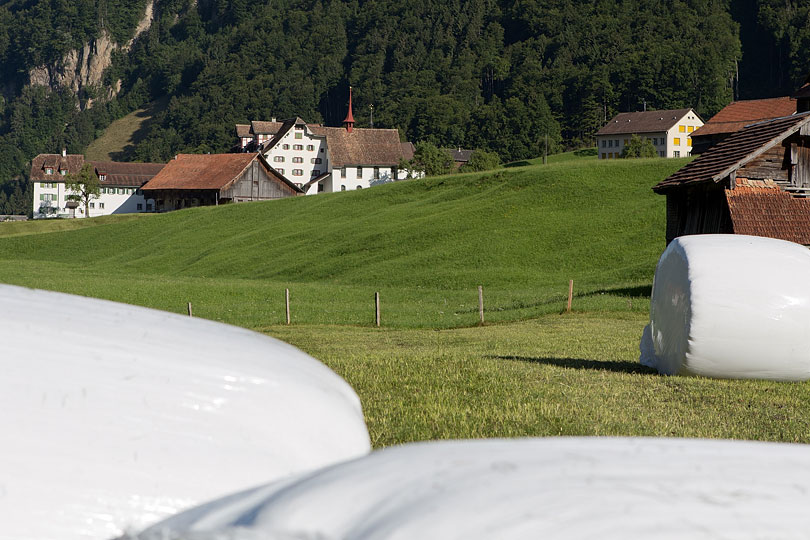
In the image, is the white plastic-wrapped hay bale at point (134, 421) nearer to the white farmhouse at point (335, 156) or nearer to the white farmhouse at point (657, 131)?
the white farmhouse at point (335, 156)

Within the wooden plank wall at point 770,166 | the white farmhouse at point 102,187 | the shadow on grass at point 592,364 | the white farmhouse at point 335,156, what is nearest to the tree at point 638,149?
the white farmhouse at point 335,156

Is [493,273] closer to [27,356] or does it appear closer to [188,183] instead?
[27,356]

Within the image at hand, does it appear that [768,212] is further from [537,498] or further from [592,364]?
[537,498]

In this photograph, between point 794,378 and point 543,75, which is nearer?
point 794,378

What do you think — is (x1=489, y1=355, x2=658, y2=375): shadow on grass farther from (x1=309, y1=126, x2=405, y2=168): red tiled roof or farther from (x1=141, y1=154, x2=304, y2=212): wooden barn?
(x1=309, y1=126, x2=405, y2=168): red tiled roof

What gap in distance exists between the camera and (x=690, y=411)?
9.55 m

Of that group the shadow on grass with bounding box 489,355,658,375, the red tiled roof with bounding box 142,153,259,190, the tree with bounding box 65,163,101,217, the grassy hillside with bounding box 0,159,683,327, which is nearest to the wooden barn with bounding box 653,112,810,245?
the grassy hillside with bounding box 0,159,683,327

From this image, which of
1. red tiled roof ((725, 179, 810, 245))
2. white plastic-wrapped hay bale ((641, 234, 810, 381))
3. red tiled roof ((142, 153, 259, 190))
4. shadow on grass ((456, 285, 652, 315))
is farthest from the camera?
red tiled roof ((142, 153, 259, 190))

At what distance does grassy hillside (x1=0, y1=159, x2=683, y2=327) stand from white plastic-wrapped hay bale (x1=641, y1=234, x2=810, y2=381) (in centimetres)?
1632

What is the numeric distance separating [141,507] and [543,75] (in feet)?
649

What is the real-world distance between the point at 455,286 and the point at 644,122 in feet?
357

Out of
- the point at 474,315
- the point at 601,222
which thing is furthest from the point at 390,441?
the point at 601,222

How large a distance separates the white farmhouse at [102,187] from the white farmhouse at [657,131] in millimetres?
75639

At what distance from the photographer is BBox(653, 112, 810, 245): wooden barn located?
3275 centimetres
